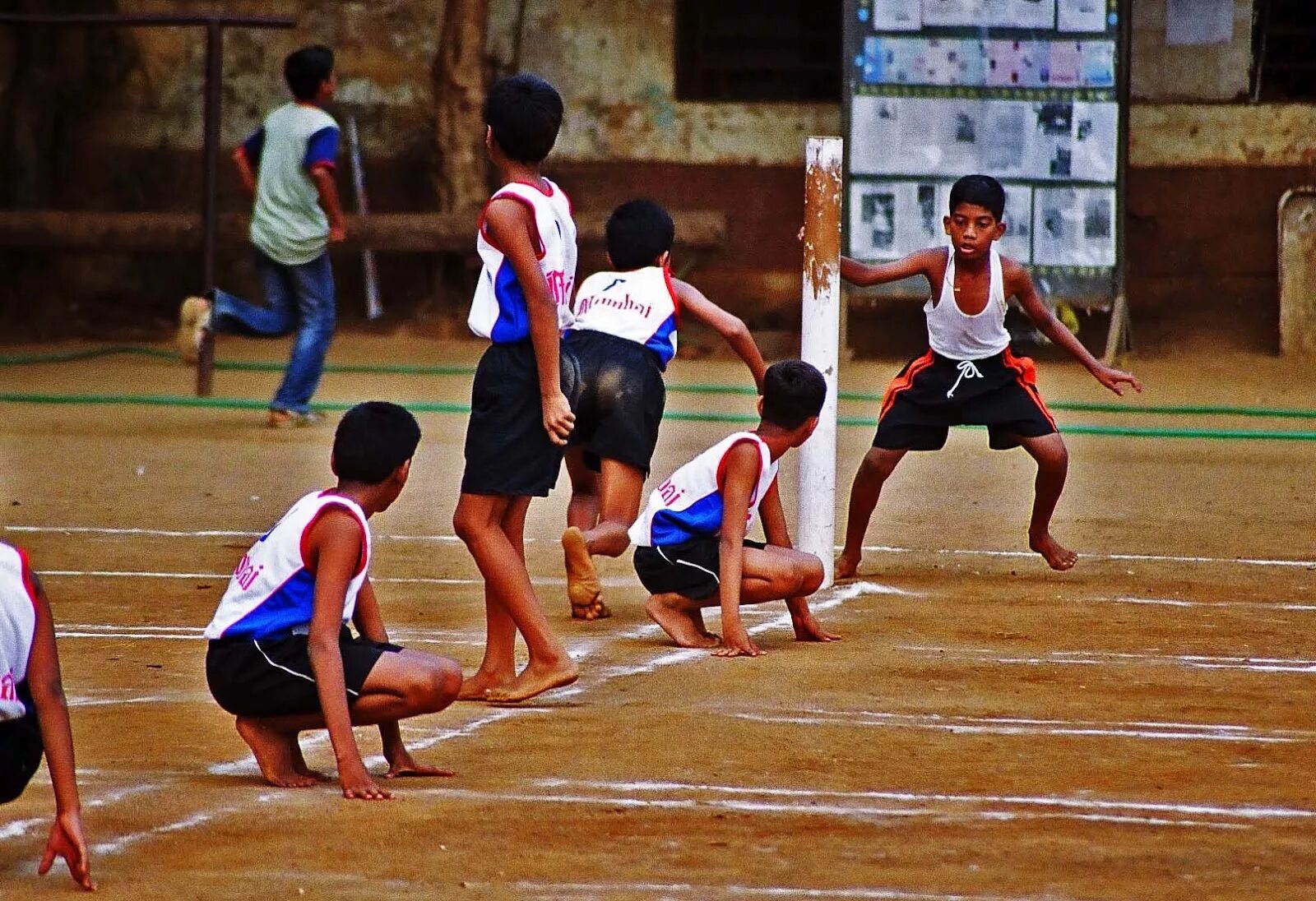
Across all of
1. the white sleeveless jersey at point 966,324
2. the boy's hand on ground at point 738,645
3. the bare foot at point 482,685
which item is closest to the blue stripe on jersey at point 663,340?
the white sleeveless jersey at point 966,324

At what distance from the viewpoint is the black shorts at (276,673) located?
16.2 feet

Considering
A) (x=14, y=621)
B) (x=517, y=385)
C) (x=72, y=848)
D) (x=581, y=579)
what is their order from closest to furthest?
(x=72, y=848) < (x=14, y=621) < (x=517, y=385) < (x=581, y=579)

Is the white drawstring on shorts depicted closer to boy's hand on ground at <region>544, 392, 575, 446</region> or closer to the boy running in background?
boy's hand on ground at <region>544, 392, 575, 446</region>

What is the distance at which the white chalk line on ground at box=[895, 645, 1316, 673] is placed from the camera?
6551 mm

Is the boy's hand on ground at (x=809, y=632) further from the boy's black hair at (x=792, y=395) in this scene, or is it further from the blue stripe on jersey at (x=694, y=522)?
the boy's black hair at (x=792, y=395)

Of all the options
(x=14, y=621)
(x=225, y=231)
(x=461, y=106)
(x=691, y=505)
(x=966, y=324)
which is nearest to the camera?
(x=14, y=621)

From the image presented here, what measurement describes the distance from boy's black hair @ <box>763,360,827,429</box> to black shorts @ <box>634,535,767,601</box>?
1.36 ft

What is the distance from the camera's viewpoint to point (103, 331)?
18688mm

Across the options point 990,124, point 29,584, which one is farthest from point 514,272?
point 990,124

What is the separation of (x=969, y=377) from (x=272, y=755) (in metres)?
4.09

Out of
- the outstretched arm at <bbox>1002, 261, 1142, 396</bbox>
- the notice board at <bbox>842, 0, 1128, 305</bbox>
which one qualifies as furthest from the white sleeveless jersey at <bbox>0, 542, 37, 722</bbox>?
the notice board at <bbox>842, 0, 1128, 305</bbox>

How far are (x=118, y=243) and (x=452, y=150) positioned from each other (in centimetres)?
291

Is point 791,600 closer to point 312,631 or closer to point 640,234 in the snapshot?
point 640,234

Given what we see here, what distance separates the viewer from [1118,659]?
6.67 metres
